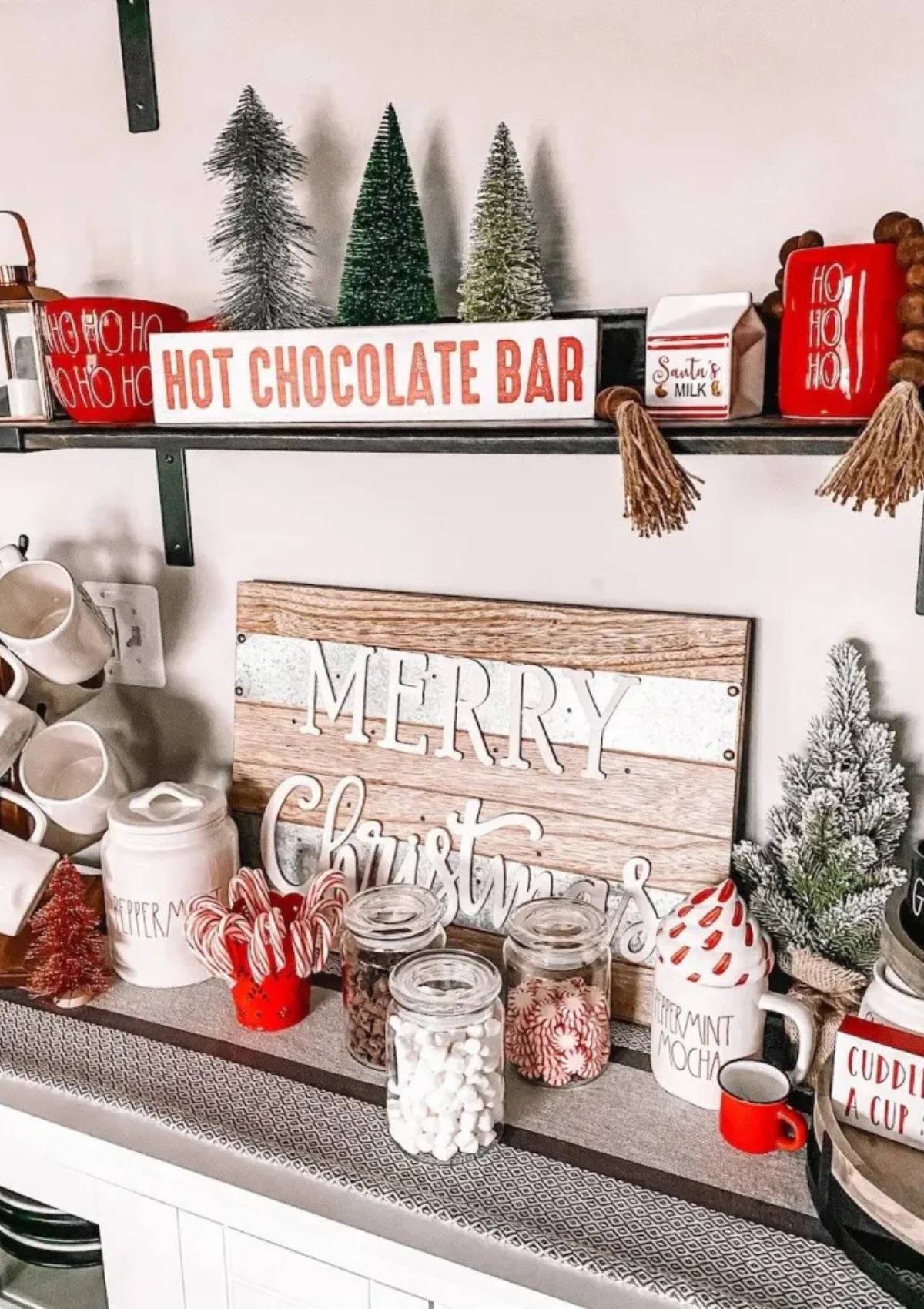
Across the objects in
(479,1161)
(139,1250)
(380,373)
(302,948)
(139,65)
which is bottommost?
(139,1250)

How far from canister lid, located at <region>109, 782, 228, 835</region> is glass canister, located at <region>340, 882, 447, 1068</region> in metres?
0.21

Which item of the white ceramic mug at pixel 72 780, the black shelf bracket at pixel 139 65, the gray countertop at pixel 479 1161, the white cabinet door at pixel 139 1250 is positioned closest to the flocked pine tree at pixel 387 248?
the black shelf bracket at pixel 139 65

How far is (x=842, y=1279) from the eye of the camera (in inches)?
31.3

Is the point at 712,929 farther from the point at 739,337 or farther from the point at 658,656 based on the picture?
the point at 739,337

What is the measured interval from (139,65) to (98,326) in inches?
13.3

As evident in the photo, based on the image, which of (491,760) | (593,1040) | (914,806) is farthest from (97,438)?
(914,806)

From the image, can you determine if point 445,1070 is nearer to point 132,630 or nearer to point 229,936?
point 229,936

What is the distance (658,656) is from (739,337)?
318mm

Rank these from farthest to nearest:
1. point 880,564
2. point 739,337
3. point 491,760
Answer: point 491,760, point 880,564, point 739,337

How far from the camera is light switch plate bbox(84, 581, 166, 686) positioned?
1375 millimetres

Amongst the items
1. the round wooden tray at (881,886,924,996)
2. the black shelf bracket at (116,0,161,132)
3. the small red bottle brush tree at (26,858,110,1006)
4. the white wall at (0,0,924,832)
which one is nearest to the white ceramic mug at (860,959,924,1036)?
the round wooden tray at (881,886,924,996)

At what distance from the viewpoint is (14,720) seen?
3.99ft

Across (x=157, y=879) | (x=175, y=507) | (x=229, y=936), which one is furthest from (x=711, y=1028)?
(x=175, y=507)

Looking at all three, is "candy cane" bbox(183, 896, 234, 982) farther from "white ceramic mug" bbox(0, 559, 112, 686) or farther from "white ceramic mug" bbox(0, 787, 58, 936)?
"white ceramic mug" bbox(0, 559, 112, 686)
